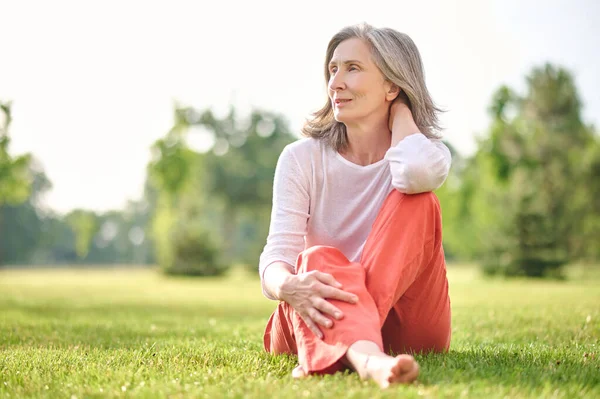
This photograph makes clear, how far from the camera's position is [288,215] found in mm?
3531

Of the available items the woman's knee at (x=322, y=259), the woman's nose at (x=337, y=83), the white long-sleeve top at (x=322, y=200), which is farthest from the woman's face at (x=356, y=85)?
the woman's knee at (x=322, y=259)

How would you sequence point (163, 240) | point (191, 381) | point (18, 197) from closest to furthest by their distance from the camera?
1. point (191, 381)
2. point (18, 197)
3. point (163, 240)

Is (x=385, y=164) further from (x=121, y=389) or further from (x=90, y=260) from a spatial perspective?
(x=90, y=260)

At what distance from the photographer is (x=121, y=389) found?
8.65 feet

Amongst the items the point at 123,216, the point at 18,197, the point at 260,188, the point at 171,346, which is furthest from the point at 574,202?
the point at 123,216

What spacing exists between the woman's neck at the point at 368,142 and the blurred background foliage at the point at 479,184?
426 inches

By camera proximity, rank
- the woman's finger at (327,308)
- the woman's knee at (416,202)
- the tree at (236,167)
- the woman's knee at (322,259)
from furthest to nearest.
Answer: the tree at (236,167)
the woman's knee at (416,202)
the woman's knee at (322,259)
the woman's finger at (327,308)

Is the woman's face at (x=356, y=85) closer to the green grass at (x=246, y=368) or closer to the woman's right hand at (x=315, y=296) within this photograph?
the woman's right hand at (x=315, y=296)

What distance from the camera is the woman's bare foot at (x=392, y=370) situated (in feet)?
7.95

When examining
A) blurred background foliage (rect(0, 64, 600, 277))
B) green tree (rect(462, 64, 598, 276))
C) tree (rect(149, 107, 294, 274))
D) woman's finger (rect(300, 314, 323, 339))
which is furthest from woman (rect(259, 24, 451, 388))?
tree (rect(149, 107, 294, 274))

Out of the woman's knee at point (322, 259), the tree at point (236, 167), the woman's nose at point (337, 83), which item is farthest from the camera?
the tree at point (236, 167)

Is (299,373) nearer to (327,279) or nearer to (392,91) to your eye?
(327,279)

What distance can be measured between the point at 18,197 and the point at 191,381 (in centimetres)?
1509

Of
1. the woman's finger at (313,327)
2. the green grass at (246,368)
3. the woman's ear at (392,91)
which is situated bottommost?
the green grass at (246,368)
